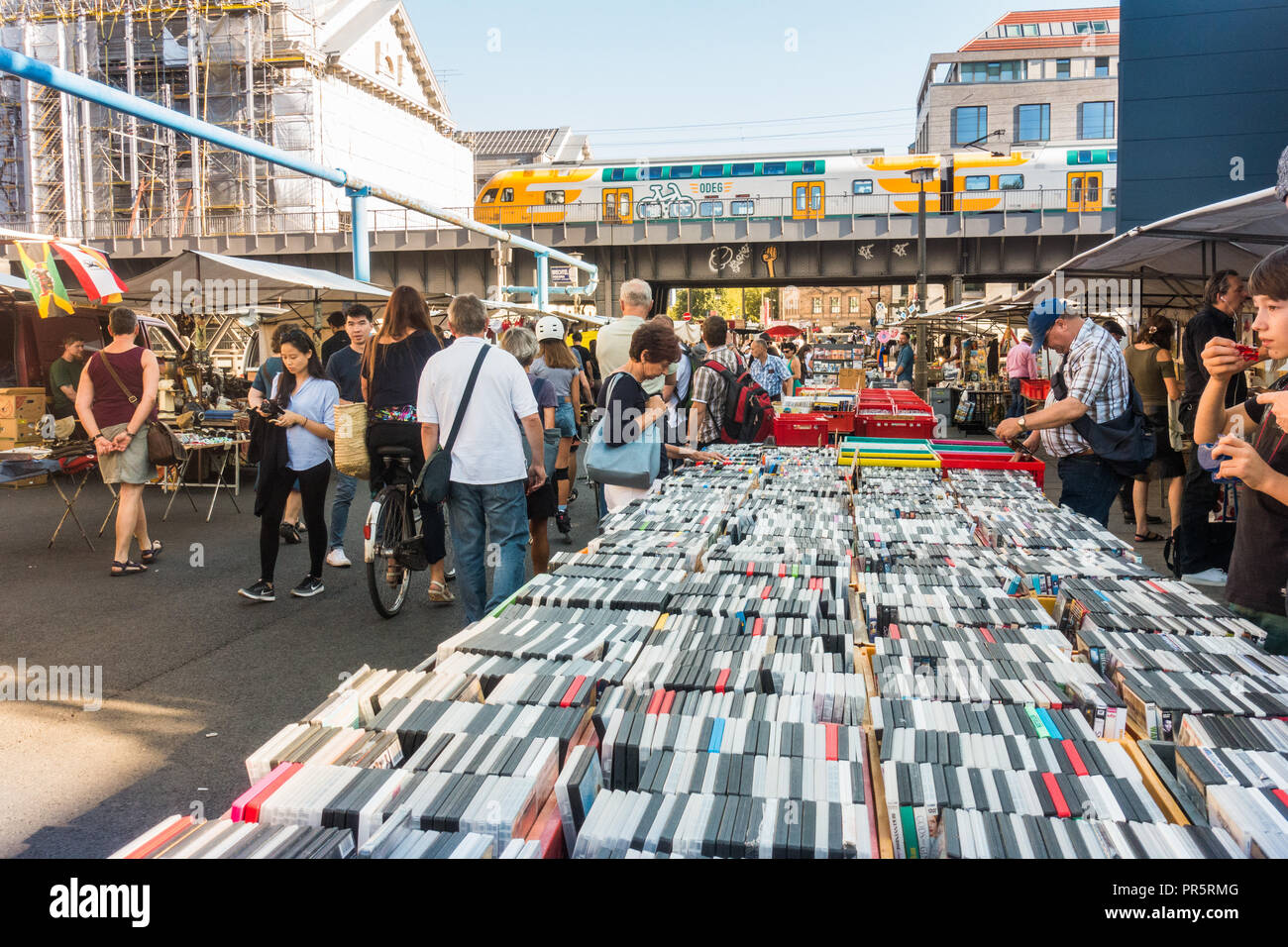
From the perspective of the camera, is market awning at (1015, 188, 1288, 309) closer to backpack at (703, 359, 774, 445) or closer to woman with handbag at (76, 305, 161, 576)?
backpack at (703, 359, 774, 445)

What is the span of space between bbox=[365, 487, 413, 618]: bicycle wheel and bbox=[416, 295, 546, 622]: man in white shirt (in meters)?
1.20

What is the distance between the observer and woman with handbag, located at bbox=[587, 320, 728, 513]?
18.9ft

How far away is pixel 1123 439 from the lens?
5.58 metres

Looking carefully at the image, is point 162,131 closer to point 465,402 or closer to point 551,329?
point 551,329

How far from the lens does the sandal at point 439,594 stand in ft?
23.7

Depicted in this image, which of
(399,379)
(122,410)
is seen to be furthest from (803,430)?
(122,410)

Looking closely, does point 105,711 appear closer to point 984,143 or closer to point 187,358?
point 187,358

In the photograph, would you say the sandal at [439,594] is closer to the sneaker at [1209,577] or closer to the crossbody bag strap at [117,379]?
the crossbody bag strap at [117,379]

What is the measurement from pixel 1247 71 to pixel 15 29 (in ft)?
167

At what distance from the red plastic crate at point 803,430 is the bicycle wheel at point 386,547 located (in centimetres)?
387

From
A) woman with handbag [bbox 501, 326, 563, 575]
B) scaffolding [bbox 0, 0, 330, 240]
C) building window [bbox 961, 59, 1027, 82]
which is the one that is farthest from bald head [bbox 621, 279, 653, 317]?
building window [bbox 961, 59, 1027, 82]

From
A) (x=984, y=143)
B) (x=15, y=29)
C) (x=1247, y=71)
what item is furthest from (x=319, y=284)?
(x=984, y=143)

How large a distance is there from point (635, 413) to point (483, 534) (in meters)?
1.20

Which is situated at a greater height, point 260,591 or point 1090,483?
point 1090,483
